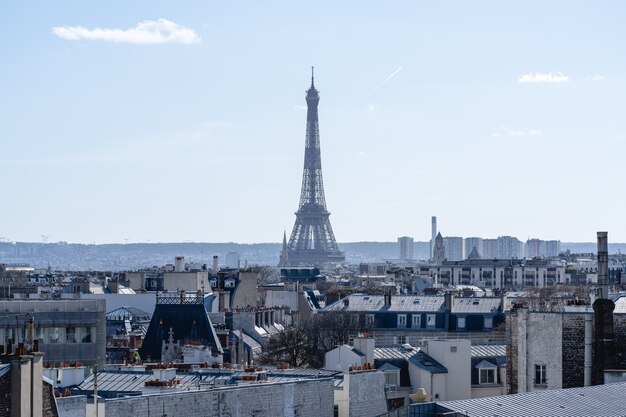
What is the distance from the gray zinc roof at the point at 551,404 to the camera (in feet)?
105

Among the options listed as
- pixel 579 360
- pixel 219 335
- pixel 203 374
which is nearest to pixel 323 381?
pixel 203 374

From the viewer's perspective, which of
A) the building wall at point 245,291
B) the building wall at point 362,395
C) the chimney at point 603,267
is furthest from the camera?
the building wall at point 245,291

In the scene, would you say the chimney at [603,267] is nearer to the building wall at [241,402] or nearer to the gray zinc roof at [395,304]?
the building wall at [241,402]

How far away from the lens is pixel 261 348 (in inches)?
2940

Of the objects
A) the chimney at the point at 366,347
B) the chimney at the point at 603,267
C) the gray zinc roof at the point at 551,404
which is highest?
the chimney at the point at 603,267

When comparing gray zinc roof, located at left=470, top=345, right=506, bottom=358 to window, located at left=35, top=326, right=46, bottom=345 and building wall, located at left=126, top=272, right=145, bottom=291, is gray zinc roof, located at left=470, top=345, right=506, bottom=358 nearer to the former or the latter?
window, located at left=35, top=326, right=46, bottom=345

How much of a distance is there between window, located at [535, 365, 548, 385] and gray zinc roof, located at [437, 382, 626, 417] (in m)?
10.7

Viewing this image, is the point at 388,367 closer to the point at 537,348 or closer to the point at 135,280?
the point at 537,348

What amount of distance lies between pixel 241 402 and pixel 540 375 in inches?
631

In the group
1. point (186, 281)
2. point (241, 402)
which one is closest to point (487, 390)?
point (241, 402)

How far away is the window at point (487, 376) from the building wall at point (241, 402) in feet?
51.6

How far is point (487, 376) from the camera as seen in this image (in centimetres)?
5272

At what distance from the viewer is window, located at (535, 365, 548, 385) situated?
156 ft

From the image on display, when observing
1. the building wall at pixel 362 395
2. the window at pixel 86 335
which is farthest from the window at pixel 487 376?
the window at pixel 86 335
